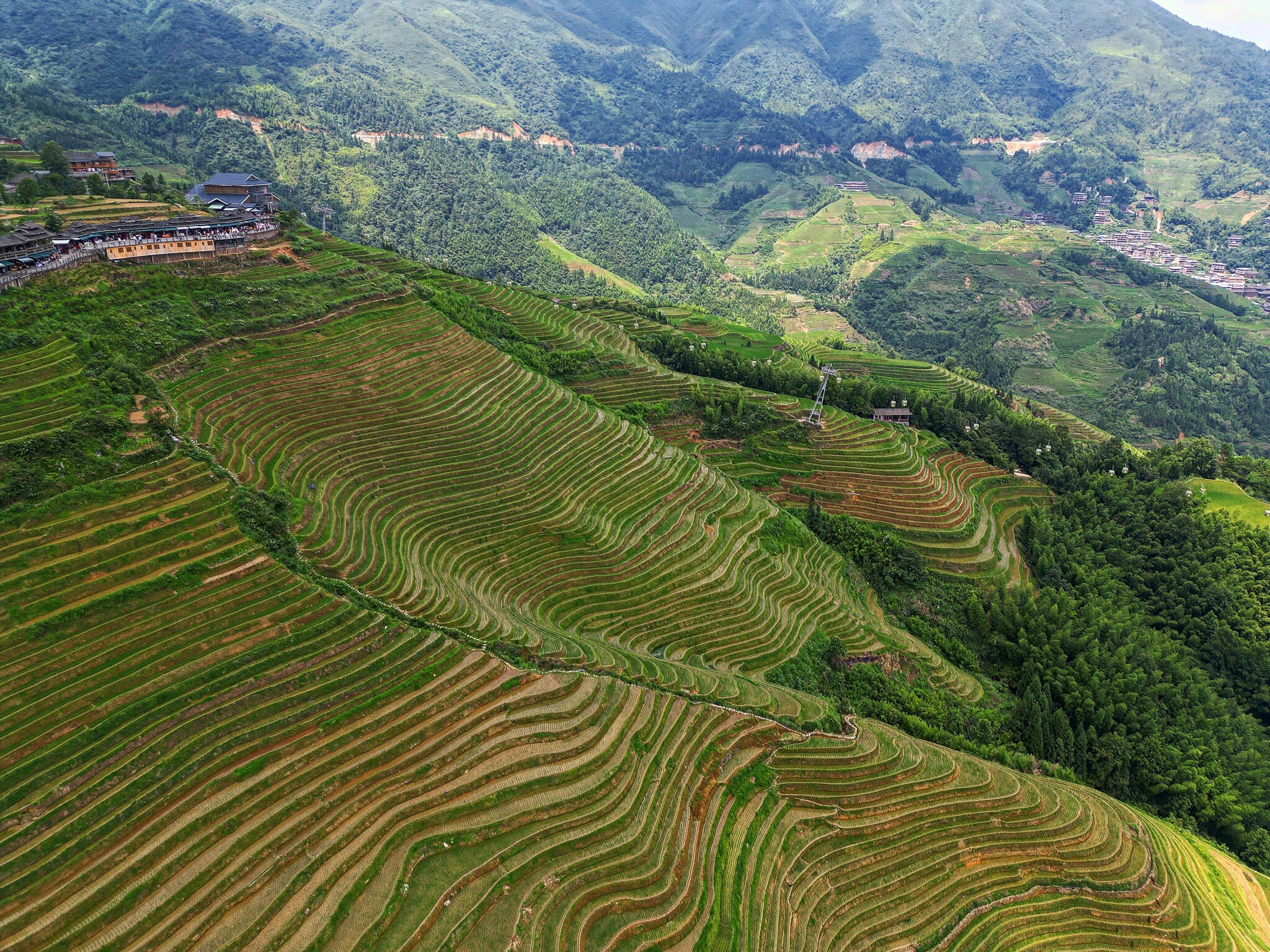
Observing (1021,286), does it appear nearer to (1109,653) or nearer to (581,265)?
(581,265)

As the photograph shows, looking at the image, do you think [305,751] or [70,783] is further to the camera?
[305,751]

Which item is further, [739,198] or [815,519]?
[739,198]

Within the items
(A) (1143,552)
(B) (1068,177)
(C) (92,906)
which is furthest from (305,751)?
(B) (1068,177)

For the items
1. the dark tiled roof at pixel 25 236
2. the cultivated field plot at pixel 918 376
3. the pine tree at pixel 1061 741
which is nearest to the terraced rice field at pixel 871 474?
the pine tree at pixel 1061 741

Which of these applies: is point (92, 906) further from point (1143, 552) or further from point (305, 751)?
point (1143, 552)

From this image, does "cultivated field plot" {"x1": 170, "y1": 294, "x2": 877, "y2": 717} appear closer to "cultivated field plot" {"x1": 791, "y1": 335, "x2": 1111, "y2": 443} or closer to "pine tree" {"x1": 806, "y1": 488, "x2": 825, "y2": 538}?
"pine tree" {"x1": 806, "y1": 488, "x2": 825, "y2": 538}

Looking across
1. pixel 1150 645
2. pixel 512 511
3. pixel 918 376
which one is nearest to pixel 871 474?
pixel 1150 645

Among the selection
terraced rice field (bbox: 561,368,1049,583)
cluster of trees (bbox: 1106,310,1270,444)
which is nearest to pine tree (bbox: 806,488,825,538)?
terraced rice field (bbox: 561,368,1049,583)
